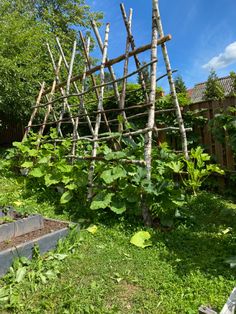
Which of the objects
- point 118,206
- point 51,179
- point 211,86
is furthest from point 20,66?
point 211,86

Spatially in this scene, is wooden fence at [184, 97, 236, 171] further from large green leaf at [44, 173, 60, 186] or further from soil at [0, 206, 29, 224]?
soil at [0, 206, 29, 224]

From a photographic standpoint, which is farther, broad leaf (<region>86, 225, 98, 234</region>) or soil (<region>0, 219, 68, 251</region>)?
broad leaf (<region>86, 225, 98, 234</region>)

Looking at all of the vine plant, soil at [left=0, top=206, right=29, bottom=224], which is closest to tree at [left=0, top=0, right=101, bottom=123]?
the vine plant

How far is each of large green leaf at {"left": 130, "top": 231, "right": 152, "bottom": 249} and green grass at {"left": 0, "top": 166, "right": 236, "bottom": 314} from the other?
6 cm

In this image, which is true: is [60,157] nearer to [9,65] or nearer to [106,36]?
[106,36]

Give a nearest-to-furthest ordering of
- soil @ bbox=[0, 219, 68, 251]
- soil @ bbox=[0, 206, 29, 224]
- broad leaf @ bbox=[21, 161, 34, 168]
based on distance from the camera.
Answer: soil @ bbox=[0, 219, 68, 251] → soil @ bbox=[0, 206, 29, 224] → broad leaf @ bbox=[21, 161, 34, 168]

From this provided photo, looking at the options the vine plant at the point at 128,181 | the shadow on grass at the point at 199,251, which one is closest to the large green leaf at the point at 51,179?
the vine plant at the point at 128,181

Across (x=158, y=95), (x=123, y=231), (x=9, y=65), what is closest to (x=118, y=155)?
(x=123, y=231)

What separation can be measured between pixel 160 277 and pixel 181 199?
3.57 ft

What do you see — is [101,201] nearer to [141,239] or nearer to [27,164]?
[141,239]

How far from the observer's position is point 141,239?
318 cm

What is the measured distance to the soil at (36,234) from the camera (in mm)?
2837

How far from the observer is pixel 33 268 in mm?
2658

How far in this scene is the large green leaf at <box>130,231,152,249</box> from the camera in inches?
122
